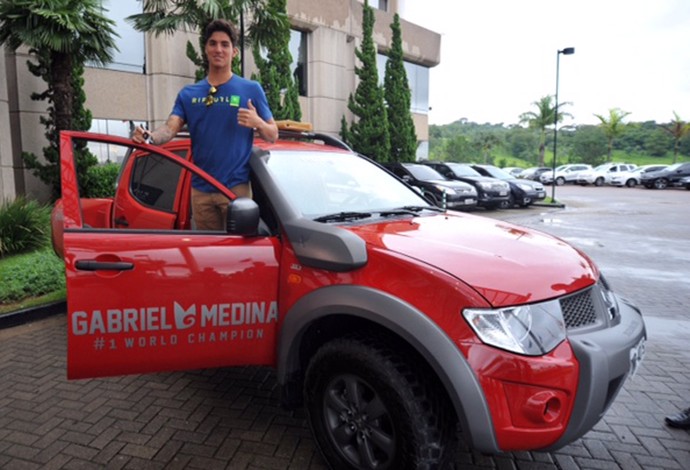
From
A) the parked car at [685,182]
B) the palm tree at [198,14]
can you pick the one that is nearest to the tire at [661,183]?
the parked car at [685,182]

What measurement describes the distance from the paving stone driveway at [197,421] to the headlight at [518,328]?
3.31 feet

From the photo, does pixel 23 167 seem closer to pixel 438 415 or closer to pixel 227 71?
pixel 227 71

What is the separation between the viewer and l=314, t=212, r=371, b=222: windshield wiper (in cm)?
272

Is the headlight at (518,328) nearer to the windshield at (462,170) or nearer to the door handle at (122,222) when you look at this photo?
the door handle at (122,222)

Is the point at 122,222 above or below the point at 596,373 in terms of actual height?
above

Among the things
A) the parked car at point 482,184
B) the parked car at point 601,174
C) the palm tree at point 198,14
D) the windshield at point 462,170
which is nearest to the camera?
the palm tree at point 198,14

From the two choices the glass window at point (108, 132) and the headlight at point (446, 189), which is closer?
the glass window at point (108, 132)

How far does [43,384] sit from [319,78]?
17978 mm

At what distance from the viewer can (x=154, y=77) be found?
14.7 meters

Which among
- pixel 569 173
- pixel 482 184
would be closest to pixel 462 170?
pixel 482 184

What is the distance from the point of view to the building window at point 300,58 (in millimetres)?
19562

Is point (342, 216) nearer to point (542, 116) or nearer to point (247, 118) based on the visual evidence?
point (247, 118)

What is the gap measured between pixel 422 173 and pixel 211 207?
42.0 ft

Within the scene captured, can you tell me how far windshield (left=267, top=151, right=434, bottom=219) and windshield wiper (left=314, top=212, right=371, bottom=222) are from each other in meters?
0.05
